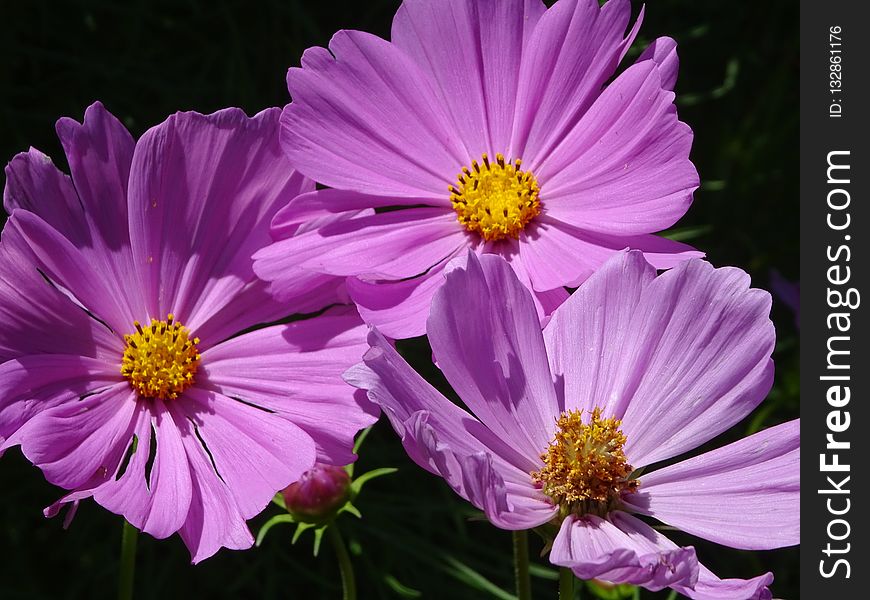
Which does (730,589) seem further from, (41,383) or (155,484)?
(41,383)

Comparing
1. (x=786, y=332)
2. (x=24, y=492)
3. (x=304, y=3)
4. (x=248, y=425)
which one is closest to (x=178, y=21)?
(x=304, y=3)

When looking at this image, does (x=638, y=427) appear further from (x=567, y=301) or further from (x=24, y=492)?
(x=24, y=492)

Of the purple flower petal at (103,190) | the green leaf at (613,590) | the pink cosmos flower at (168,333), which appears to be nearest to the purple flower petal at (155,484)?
the pink cosmos flower at (168,333)

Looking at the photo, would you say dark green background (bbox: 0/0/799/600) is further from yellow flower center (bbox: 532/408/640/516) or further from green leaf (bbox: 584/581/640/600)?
yellow flower center (bbox: 532/408/640/516)

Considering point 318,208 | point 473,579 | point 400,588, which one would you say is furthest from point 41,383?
point 473,579

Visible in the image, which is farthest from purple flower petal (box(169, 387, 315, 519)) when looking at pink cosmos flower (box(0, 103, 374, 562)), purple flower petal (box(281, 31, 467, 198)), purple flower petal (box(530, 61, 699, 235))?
purple flower petal (box(530, 61, 699, 235))
